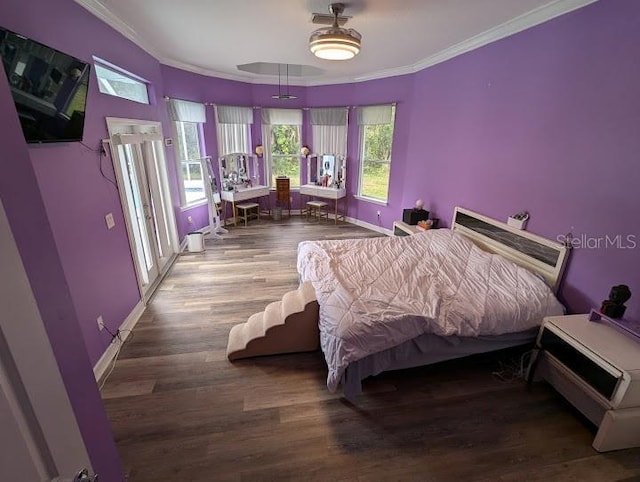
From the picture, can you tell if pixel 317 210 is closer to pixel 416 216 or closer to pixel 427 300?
pixel 416 216

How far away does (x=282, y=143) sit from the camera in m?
6.43

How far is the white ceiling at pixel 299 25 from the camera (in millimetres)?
2508

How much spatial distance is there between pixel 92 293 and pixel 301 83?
522cm

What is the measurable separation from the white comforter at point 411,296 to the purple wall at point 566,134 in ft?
1.66

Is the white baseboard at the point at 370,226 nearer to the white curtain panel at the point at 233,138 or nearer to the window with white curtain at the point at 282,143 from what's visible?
the window with white curtain at the point at 282,143

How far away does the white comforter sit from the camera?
6.89 ft

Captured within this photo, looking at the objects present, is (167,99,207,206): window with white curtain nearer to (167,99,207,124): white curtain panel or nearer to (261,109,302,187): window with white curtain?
(167,99,207,124): white curtain panel

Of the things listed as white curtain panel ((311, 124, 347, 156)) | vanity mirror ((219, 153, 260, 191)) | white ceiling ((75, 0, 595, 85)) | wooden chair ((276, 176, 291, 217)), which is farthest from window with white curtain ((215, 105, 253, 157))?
white curtain panel ((311, 124, 347, 156))

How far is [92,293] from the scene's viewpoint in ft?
7.75

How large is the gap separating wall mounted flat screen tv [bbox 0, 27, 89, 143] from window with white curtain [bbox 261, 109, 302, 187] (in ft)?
13.9

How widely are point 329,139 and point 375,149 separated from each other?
3.42 ft

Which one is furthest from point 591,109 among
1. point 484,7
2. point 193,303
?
point 193,303

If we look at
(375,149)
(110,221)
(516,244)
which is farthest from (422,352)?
(375,149)

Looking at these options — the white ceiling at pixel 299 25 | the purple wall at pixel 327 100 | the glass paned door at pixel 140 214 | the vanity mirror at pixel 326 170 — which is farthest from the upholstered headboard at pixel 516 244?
the glass paned door at pixel 140 214
